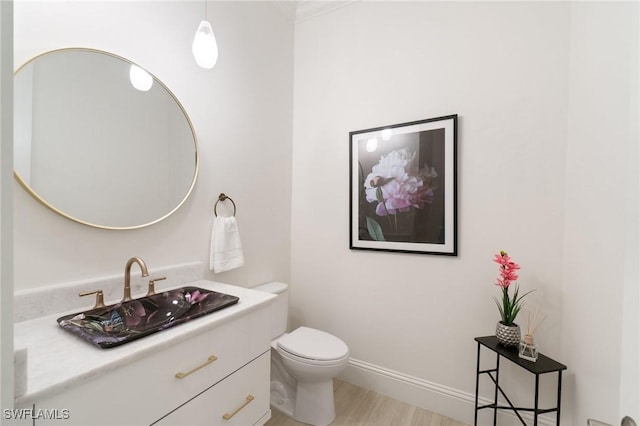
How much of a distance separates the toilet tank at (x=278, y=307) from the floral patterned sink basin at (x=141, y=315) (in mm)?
645

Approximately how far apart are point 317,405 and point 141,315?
1168mm

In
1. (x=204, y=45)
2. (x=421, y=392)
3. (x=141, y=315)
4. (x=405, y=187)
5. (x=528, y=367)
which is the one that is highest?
(x=204, y=45)

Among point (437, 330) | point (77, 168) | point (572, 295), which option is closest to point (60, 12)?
point (77, 168)

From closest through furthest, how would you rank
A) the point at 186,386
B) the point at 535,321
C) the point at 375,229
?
the point at 186,386 → the point at 535,321 → the point at 375,229

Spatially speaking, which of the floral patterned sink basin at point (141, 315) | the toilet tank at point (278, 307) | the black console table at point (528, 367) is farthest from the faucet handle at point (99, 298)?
the black console table at point (528, 367)

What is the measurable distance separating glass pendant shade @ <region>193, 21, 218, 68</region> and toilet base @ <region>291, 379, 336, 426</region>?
192cm

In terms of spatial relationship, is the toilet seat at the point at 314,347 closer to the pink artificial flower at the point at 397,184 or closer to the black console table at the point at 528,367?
the black console table at the point at 528,367

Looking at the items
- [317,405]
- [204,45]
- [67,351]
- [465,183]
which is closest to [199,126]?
[204,45]

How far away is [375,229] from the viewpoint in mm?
2068

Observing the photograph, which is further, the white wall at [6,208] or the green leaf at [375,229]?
the green leaf at [375,229]

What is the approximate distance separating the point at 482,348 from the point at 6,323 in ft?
6.77

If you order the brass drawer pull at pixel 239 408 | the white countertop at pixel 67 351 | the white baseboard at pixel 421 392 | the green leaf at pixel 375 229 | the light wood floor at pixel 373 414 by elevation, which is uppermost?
the green leaf at pixel 375 229

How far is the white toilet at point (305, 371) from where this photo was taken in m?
1.63

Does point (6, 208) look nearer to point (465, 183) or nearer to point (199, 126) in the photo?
point (199, 126)
